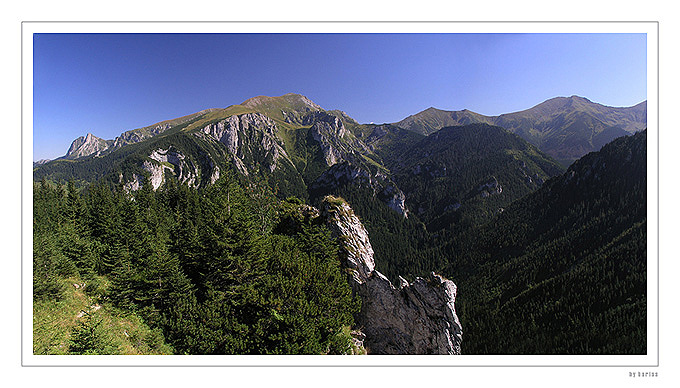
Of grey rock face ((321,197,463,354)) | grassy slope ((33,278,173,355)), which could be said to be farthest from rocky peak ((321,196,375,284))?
grassy slope ((33,278,173,355))

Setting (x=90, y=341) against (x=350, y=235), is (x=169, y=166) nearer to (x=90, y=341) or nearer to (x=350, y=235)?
(x=350, y=235)

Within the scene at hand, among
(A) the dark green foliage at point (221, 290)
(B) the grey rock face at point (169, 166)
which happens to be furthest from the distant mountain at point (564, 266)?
(B) the grey rock face at point (169, 166)

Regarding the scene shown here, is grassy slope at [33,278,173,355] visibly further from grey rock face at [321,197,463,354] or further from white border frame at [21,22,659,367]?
grey rock face at [321,197,463,354]

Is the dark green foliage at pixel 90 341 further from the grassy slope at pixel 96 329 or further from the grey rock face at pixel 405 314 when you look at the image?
the grey rock face at pixel 405 314
